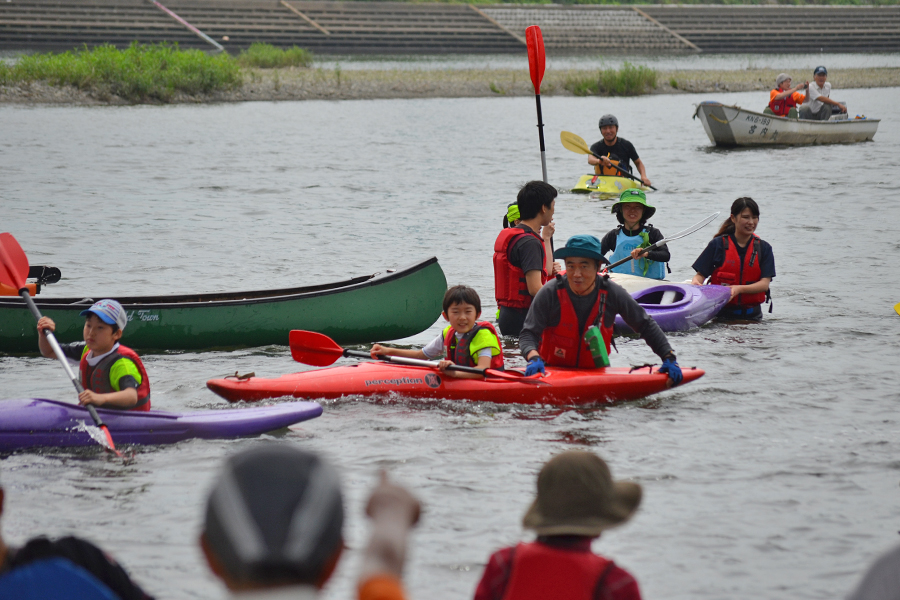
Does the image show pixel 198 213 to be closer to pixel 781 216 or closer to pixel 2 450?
pixel 781 216

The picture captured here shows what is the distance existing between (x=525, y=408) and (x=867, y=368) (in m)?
2.70

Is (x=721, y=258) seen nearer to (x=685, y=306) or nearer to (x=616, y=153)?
(x=685, y=306)

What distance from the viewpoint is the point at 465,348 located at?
19.5ft

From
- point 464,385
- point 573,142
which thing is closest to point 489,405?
point 464,385

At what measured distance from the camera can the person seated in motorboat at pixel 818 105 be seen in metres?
18.4

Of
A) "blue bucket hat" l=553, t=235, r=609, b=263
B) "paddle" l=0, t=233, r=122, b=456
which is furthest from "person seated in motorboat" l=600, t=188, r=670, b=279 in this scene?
"paddle" l=0, t=233, r=122, b=456

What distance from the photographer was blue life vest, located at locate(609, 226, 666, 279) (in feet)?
26.7

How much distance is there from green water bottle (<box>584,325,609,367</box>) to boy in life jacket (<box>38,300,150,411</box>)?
251 cm

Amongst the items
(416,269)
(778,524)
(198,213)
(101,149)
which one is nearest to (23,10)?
(101,149)

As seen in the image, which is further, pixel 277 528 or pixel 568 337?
pixel 568 337

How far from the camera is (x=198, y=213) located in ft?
48.8

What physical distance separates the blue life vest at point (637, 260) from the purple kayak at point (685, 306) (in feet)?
1.12

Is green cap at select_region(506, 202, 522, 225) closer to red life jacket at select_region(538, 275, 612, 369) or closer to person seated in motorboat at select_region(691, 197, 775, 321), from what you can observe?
red life jacket at select_region(538, 275, 612, 369)

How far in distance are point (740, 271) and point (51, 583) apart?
22.2 feet
